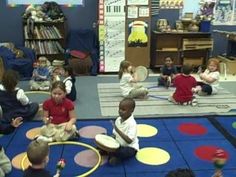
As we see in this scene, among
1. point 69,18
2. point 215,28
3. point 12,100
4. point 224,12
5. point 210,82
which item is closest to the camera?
point 12,100

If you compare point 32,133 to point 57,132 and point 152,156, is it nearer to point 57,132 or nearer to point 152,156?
point 57,132

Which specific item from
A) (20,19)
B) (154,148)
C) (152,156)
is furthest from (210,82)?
(20,19)

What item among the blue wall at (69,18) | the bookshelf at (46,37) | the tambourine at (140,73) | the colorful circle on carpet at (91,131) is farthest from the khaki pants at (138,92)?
the blue wall at (69,18)

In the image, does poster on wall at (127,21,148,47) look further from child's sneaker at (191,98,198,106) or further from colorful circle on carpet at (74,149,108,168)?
colorful circle on carpet at (74,149,108,168)

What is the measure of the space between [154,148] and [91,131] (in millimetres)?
807

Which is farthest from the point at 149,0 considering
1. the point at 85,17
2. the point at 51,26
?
the point at 51,26

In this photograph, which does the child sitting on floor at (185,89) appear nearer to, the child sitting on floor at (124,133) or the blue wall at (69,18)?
the child sitting on floor at (124,133)

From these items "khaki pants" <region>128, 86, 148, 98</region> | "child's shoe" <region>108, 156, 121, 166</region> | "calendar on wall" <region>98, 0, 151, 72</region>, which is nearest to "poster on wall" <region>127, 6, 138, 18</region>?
"calendar on wall" <region>98, 0, 151, 72</region>

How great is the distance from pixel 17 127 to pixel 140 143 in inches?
58.2

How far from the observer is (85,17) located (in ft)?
23.3

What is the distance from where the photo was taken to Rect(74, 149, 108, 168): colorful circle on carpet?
306 cm

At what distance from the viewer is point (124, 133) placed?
311 cm

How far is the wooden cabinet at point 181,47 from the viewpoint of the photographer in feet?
22.6

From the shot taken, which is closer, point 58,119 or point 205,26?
point 58,119
